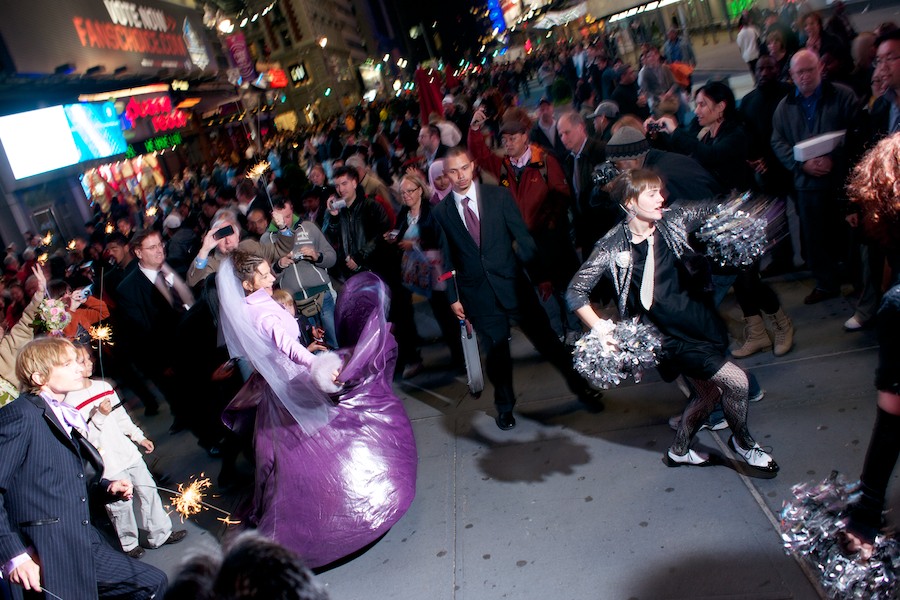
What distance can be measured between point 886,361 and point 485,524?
2.62 meters

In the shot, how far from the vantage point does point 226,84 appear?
34312 millimetres

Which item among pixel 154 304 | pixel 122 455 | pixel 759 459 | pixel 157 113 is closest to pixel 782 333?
pixel 759 459

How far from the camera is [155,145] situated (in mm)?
25719

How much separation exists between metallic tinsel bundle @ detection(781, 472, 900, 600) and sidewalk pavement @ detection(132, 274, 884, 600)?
784mm

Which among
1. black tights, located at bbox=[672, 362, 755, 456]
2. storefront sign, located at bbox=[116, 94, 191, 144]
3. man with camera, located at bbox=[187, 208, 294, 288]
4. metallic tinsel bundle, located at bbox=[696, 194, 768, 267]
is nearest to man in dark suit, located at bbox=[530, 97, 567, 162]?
man with camera, located at bbox=[187, 208, 294, 288]

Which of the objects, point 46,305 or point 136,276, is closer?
point 46,305

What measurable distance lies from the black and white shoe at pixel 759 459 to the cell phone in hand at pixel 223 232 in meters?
4.00

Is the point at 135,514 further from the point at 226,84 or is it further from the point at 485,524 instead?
the point at 226,84

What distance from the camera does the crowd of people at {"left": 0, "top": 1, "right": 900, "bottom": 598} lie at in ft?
11.2

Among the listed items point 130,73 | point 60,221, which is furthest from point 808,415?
point 130,73

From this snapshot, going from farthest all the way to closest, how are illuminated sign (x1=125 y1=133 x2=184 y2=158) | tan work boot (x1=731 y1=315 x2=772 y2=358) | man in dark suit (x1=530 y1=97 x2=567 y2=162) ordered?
illuminated sign (x1=125 y1=133 x2=184 y2=158) → man in dark suit (x1=530 y1=97 x2=567 y2=162) → tan work boot (x1=731 y1=315 x2=772 y2=358)

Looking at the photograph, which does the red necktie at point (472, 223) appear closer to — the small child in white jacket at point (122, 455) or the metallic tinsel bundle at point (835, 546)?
the small child in white jacket at point (122, 455)

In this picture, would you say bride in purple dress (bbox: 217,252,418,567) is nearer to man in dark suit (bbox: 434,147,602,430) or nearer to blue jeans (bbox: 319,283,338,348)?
man in dark suit (bbox: 434,147,602,430)

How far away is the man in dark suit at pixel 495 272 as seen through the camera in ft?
A: 15.3
